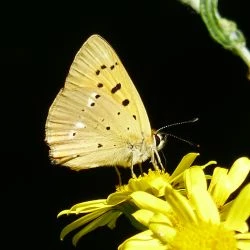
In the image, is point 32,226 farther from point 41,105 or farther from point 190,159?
point 190,159

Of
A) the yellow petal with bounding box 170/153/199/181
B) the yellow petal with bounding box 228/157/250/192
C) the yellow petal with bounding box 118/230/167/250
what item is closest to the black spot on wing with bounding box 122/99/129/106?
the yellow petal with bounding box 170/153/199/181

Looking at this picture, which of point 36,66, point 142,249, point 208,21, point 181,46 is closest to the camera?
point 142,249

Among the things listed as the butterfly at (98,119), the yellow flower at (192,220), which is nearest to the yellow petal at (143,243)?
the yellow flower at (192,220)

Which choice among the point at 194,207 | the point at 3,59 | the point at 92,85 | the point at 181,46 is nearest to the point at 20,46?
the point at 3,59

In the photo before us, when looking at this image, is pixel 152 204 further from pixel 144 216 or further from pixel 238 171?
pixel 238 171

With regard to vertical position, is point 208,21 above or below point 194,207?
above

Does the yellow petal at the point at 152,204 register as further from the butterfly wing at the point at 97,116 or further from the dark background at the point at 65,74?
the dark background at the point at 65,74
